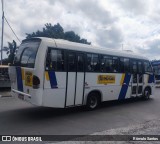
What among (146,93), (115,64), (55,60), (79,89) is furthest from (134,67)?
(55,60)

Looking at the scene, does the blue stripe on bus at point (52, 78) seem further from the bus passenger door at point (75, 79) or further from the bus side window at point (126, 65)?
the bus side window at point (126, 65)

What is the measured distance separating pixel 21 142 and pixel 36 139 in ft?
1.45

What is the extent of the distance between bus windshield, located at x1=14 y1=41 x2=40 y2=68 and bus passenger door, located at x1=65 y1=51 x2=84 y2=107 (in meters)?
1.36

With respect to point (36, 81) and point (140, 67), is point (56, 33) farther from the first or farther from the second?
point (36, 81)

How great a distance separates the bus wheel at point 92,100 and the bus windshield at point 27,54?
3.09 meters

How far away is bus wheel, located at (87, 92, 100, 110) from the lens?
32.1ft

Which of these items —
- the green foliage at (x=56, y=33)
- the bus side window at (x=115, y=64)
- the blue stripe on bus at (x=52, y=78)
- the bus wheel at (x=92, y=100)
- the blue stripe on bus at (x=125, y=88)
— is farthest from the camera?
the green foliage at (x=56, y=33)

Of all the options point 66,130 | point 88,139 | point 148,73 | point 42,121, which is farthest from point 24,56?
point 148,73

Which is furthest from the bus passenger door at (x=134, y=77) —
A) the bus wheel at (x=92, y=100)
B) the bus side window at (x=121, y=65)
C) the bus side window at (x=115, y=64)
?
the bus wheel at (x=92, y=100)

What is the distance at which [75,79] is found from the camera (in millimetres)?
8938

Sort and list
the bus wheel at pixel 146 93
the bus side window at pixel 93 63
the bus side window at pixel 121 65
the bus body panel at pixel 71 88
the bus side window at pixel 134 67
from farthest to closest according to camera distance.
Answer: the bus wheel at pixel 146 93 < the bus side window at pixel 134 67 < the bus side window at pixel 121 65 < the bus side window at pixel 93 63 < the bus body panel at pixel 71 88

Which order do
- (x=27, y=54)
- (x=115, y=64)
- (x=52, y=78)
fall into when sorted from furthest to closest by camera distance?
(x=115, y=64), (x=27, y=54), (x=52, y=78)

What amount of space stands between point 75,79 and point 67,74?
1.63 ft

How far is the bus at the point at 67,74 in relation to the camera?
7789 mm
